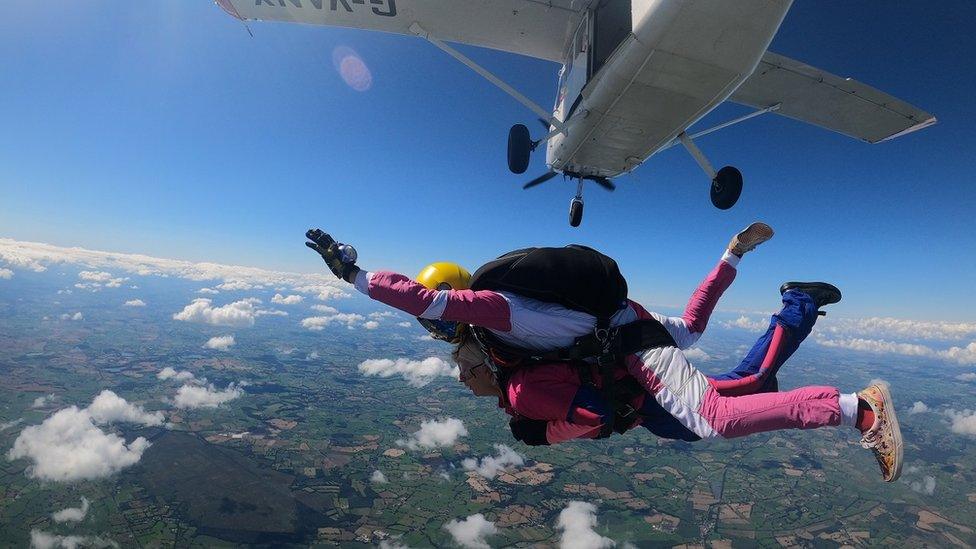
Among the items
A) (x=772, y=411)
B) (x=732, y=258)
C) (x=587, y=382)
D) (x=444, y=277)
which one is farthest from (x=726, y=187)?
(x=444, y=277)

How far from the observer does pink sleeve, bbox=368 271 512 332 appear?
2172 mm

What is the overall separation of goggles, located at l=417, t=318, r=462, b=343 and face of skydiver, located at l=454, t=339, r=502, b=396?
10cm

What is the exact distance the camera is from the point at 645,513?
1515 inches

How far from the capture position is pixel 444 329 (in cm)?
290

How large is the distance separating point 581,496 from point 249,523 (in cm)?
3179

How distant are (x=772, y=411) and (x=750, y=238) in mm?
1515

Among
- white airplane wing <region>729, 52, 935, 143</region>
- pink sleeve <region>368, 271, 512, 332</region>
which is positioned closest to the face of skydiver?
pink sleeve <region>368, 271, 512, 332</region>

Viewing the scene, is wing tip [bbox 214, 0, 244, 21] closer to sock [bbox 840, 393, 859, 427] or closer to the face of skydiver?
the face of skydiver

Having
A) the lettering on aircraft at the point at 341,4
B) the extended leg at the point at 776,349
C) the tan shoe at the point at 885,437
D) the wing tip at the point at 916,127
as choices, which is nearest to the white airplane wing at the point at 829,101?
the wing tip at the point at 916,127

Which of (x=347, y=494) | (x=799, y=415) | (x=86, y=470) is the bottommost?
(x=86, y=470)

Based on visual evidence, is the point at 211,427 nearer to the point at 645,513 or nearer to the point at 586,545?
the point at 586,545

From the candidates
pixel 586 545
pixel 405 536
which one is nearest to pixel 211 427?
pixel 405 536

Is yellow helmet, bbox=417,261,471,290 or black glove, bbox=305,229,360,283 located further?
yellow helmet, bbox=417,261,471,290

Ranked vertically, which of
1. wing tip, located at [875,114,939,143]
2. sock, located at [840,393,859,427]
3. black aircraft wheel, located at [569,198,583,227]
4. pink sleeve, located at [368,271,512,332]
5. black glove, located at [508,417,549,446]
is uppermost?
wing tip, located at [875,114,939,143]
